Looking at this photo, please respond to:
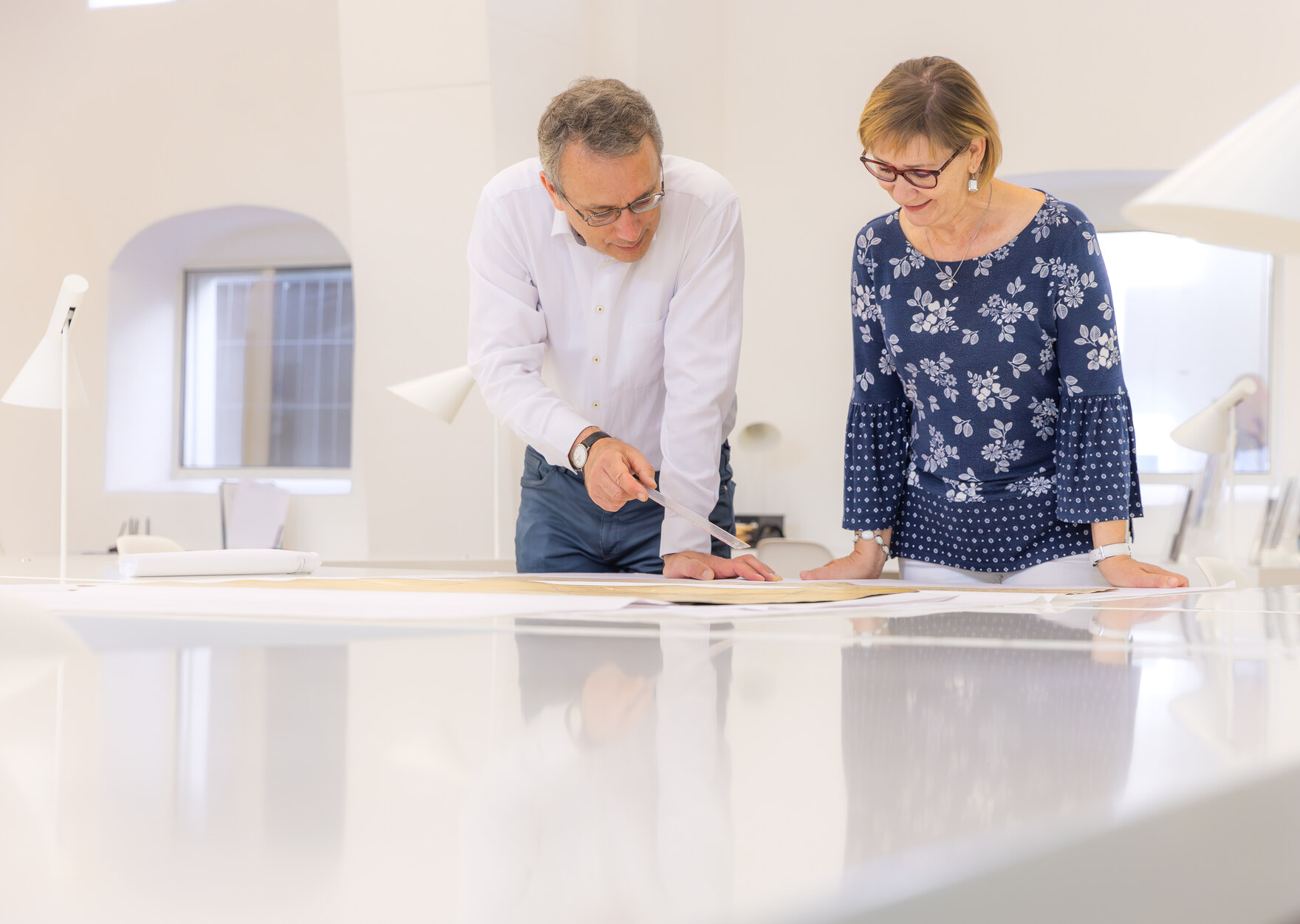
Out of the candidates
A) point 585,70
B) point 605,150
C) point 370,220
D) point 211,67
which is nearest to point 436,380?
point 370,220

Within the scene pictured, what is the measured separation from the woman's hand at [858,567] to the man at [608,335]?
0.47ft

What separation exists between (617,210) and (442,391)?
89.9 inches

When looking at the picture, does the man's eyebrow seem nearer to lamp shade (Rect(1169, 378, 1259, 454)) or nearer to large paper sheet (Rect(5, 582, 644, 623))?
large paper sheet (Rect(5, 582, 644, 623))

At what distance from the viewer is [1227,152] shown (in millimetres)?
643

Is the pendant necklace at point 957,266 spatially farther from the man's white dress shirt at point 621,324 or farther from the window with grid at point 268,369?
the window with grid at point 268,369

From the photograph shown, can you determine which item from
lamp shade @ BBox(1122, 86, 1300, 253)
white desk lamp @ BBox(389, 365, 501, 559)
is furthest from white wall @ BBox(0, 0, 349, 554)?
lamp shade @ BBox(1122, 86, 1300, 253)

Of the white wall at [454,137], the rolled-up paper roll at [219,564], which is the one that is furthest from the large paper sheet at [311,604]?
the white wall at [454,137]

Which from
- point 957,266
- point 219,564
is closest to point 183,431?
point 219,564

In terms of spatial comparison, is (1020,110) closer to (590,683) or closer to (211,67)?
(211,67)

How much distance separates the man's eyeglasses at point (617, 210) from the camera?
179 cm

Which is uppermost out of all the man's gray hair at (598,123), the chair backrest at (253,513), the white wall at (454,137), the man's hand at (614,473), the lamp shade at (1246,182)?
the white wall at (454,137)

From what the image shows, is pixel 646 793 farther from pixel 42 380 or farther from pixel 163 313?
pixel 163 313

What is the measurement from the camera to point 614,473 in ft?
5.51

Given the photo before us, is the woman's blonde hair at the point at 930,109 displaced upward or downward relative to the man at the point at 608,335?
upward
